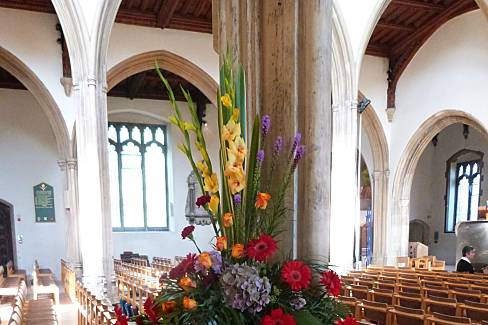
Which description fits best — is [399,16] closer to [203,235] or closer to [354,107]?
[354,107]

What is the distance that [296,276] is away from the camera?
948 millimetres

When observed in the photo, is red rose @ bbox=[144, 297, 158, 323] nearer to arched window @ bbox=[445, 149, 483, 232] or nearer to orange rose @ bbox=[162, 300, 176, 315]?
orange rose @ bbox=[162, 300, 176, 315]

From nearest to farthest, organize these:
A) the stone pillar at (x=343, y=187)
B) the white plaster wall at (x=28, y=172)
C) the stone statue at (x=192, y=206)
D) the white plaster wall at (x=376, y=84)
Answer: the stone pillar at (x=343, y=187)
the white plaster wall at (x=28, y=172)
the white plaster wall at (x=376, y=84)
the stone statue at (x=192, y=206)

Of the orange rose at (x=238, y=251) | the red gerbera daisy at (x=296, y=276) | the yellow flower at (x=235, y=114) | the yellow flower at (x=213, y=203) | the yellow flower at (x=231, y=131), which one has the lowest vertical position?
the red gerbera daisy at (x=296, y=276)

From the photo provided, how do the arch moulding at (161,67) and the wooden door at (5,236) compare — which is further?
the wooden door at (5,236)

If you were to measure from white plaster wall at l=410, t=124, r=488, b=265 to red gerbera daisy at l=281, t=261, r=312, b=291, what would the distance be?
675 inches

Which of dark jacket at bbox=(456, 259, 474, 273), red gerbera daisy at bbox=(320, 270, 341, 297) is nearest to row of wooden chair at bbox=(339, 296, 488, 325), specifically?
red gerbera daisy at bbox=(320, 270, 341, 297)

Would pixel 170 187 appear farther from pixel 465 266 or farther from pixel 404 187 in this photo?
pixel 465 266

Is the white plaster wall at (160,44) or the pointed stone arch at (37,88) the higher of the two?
the white plaster wall at (160,44)

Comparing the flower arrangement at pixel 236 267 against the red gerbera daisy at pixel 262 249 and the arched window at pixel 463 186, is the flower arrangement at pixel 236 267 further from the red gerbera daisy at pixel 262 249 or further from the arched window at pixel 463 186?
the arched window at pixel 463 186

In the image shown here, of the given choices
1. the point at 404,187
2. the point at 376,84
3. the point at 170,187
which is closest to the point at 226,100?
the point at 376,84

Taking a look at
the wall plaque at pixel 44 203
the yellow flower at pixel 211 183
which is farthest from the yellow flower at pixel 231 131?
the wall plaque at pixel 44 203

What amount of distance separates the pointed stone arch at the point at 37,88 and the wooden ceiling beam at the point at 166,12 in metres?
3.73

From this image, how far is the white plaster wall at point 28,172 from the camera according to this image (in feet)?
41.3
